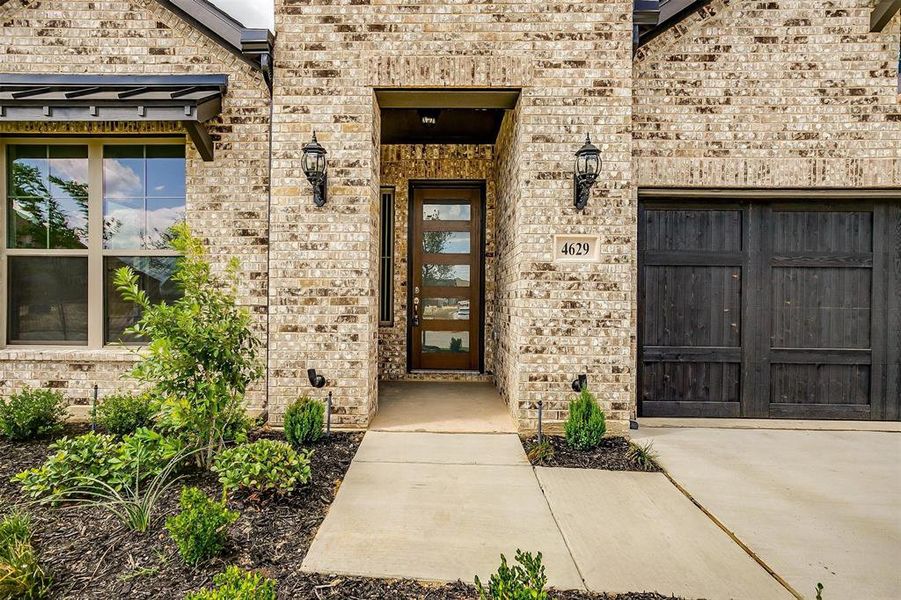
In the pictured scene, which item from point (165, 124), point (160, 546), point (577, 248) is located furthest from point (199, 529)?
point (165, 124)

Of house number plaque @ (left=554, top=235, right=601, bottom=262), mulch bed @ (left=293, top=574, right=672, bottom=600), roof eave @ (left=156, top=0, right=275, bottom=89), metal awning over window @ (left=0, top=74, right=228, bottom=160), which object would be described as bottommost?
mulch bed @ (left=293, top=574, right=672, bottom=600)

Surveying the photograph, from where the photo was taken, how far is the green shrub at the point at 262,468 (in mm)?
2453

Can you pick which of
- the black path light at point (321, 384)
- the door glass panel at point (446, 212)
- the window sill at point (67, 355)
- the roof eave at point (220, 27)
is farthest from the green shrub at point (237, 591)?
the door glass panel at point (446, 212)

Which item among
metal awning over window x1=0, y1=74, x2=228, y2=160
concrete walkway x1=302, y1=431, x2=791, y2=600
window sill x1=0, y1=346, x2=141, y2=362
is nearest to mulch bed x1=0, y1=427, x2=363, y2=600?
concrete walkway x1=302, y1=431, x2=791, y2=600

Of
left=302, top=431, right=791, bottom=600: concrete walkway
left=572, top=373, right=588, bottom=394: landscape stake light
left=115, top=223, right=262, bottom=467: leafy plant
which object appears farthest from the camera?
left=572, top=373, right=588, bottom=394: landscape stake light

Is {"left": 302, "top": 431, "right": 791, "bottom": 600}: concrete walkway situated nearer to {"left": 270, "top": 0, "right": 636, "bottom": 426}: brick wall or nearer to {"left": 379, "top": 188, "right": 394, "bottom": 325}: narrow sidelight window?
{"left": 270, "top": 0, "right": 636, "bottom": 426}: brick wall

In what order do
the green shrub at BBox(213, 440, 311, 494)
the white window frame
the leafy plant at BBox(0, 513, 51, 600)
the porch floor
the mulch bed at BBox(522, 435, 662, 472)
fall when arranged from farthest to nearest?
the white window frame, the porch floor, the mulch bed at BBox(522, 435, 662, 472), the green shrub at BBox(213, 440, 311, 494), the leafy plant at BBox(0, 513, 51, 600)

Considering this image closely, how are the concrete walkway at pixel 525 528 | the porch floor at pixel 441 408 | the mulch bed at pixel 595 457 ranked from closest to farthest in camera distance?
the concrete walkway at pixel 525 528 → the mulch bed at pixel 595 457 → the porch floor at pixel 441 408

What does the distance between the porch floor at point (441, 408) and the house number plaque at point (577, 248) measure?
1615mm

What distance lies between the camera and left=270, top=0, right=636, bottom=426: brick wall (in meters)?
3.74

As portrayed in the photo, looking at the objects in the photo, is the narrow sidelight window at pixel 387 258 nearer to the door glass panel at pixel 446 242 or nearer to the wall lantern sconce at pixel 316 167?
the door glass panel at pixel 446 242

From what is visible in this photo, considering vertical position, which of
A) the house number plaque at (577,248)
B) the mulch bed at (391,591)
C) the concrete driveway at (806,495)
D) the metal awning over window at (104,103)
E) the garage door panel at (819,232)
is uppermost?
the metal awning over window at (104,103)

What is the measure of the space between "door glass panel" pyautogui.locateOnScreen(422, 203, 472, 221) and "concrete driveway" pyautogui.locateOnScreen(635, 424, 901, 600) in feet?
11.0

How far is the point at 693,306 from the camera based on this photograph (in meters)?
4.38
